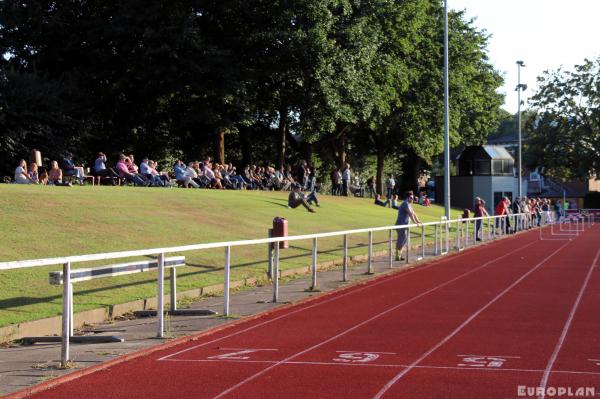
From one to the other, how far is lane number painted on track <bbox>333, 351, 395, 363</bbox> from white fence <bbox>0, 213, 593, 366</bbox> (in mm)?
2310

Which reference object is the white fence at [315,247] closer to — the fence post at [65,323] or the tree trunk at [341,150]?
the fence post at [65,323]

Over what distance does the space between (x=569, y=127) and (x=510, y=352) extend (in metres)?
73.5

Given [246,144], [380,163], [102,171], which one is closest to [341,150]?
[380,163]

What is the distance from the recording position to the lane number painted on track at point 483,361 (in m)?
8.16

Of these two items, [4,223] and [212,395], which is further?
[4,223]

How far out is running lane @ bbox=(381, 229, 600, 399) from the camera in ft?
23.7

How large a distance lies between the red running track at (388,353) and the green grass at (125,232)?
2506 millimetres

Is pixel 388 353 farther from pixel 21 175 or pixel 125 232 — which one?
pixel 21 175

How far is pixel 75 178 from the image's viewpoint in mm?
29156

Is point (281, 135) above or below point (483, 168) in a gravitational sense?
above

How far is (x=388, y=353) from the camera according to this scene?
29.0ft

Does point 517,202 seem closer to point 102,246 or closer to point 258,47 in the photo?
point 258,47

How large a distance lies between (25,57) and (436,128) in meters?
26.7

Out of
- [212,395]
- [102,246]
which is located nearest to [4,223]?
[102,246]
